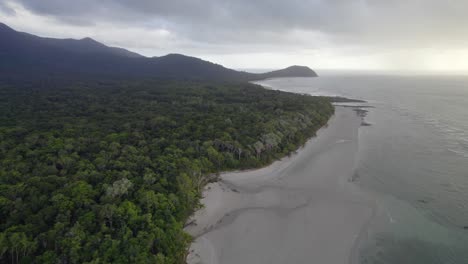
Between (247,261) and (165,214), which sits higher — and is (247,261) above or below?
below

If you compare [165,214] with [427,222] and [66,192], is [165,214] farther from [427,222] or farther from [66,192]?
[427,222]

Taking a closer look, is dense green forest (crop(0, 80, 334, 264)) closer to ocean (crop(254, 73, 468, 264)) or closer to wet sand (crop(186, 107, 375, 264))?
wet sand (crop(186, 107, 375, 264))

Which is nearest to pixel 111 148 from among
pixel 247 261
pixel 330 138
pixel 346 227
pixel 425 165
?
pixel 247 261

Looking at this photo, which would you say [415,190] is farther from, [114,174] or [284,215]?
[114,174]

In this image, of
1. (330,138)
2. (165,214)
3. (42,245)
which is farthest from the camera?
(330,138)

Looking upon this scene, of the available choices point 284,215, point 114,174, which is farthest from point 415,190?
point 114,174

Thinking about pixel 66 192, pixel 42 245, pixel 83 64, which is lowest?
pixel 42 245

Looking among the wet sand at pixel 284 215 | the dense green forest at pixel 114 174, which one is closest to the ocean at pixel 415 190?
the wet sand at pixel 284 215

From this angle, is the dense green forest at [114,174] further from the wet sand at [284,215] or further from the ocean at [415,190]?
the ocean at [415,190]

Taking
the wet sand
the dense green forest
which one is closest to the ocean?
the wet sand
